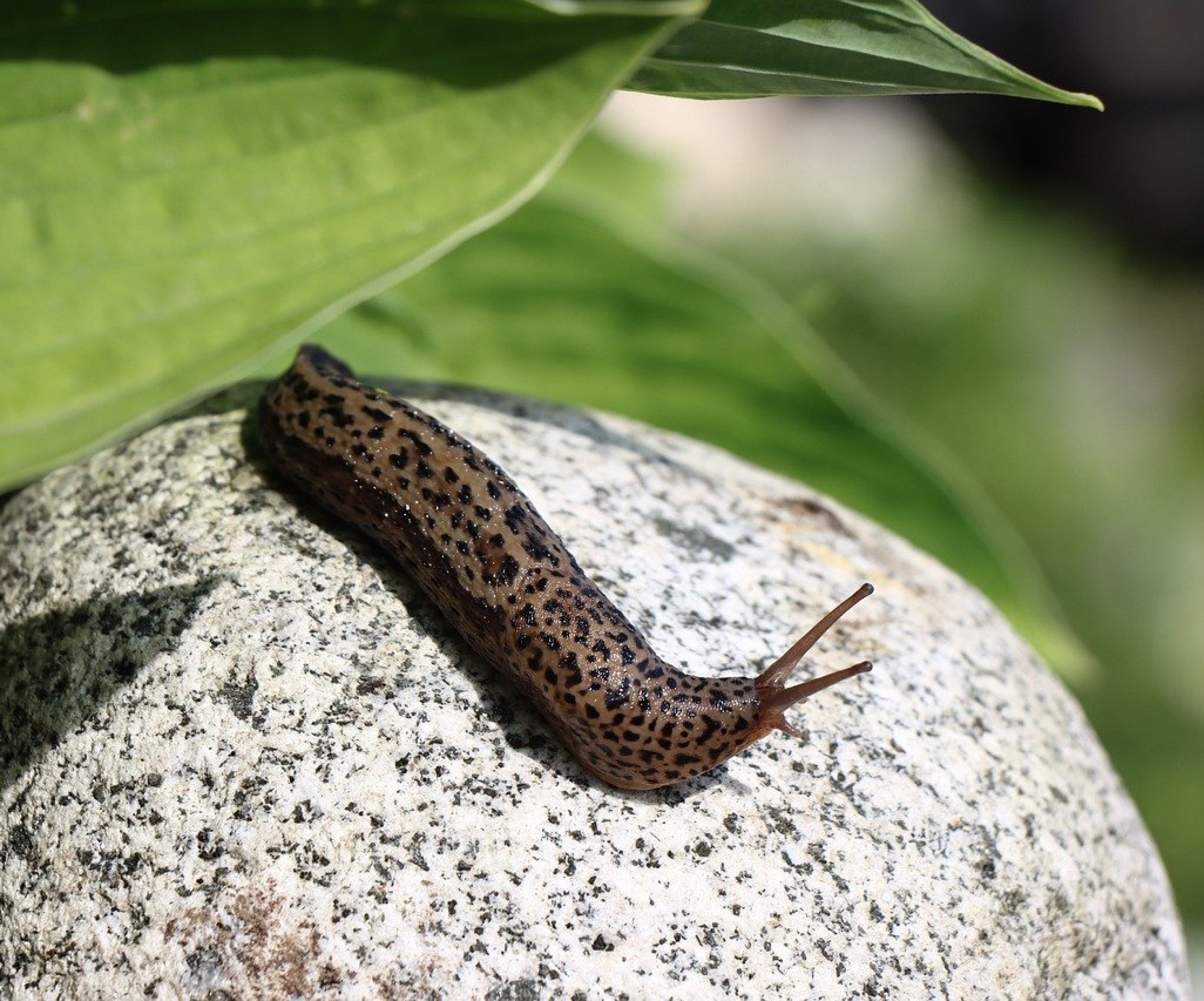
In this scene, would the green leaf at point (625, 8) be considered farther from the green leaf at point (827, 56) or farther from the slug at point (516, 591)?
the slug at point (516, 591)

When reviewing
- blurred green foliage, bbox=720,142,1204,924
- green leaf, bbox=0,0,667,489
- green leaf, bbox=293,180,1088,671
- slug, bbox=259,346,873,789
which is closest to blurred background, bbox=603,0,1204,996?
blurred green foliage, bbox=720,142,1204,924

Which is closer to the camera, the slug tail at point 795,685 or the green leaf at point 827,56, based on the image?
the green leaf at point 827,56

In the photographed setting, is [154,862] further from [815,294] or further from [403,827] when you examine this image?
[815,294]

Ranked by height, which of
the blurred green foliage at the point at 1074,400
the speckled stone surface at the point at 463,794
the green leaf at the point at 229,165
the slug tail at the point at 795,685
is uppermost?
the green leaf at the point at 229,165

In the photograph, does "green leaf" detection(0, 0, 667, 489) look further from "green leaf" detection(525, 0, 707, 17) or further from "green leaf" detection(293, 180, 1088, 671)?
"green leaf" detection(293, 180, 1088, 671)

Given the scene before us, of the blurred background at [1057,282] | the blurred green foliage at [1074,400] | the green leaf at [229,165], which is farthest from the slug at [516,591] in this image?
the blurred green foliage at [1074,400]

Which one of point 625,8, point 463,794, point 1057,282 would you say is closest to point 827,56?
point 625,8

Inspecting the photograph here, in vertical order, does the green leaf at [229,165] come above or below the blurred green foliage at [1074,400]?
above
